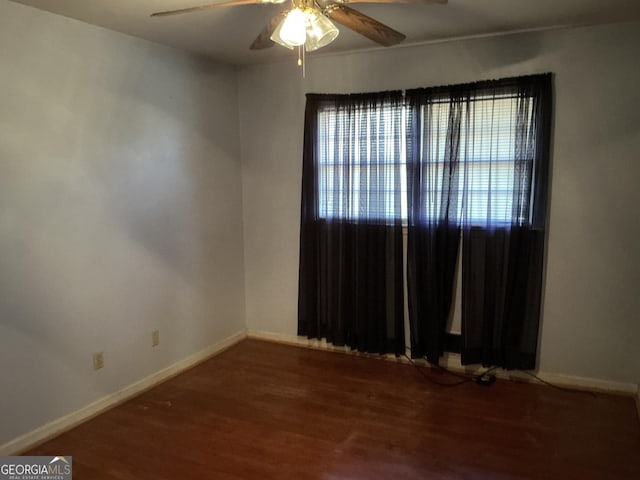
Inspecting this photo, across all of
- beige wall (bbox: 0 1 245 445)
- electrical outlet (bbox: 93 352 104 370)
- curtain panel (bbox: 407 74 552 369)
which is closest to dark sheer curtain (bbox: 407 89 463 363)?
curtain panel (bbox: 407 74 552 369)

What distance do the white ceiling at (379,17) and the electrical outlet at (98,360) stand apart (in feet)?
6.77

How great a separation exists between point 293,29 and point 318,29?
118 mm

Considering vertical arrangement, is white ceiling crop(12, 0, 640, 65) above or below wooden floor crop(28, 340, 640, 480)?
above

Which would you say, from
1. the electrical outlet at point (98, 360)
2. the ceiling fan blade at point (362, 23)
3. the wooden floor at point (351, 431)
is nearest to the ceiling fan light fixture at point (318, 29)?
the ceiling fan blade at point (362, 23)

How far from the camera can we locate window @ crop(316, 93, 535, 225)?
3.16 m

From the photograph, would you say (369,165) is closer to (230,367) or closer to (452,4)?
(452,4)

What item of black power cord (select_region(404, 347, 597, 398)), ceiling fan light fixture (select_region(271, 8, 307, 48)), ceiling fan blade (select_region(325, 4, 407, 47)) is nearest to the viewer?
ceiling fan light fixture (select_region(271, 8, 307, 48))

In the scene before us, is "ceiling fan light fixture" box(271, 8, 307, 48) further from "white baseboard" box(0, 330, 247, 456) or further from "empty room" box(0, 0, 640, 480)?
"white baseboard" box(0, 330, 247, 456)

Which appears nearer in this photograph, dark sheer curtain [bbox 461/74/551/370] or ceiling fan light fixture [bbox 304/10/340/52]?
ceiling fan light fixture [bbox 304/10/340/52]

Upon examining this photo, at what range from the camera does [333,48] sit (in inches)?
139

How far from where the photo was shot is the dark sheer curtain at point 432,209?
332 cm

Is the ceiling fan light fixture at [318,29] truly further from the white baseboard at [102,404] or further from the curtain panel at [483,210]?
the white baseboard at [102,404]

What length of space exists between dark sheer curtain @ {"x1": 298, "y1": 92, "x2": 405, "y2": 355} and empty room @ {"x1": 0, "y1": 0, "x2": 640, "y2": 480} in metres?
0.02

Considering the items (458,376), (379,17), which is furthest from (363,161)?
(458,376)
